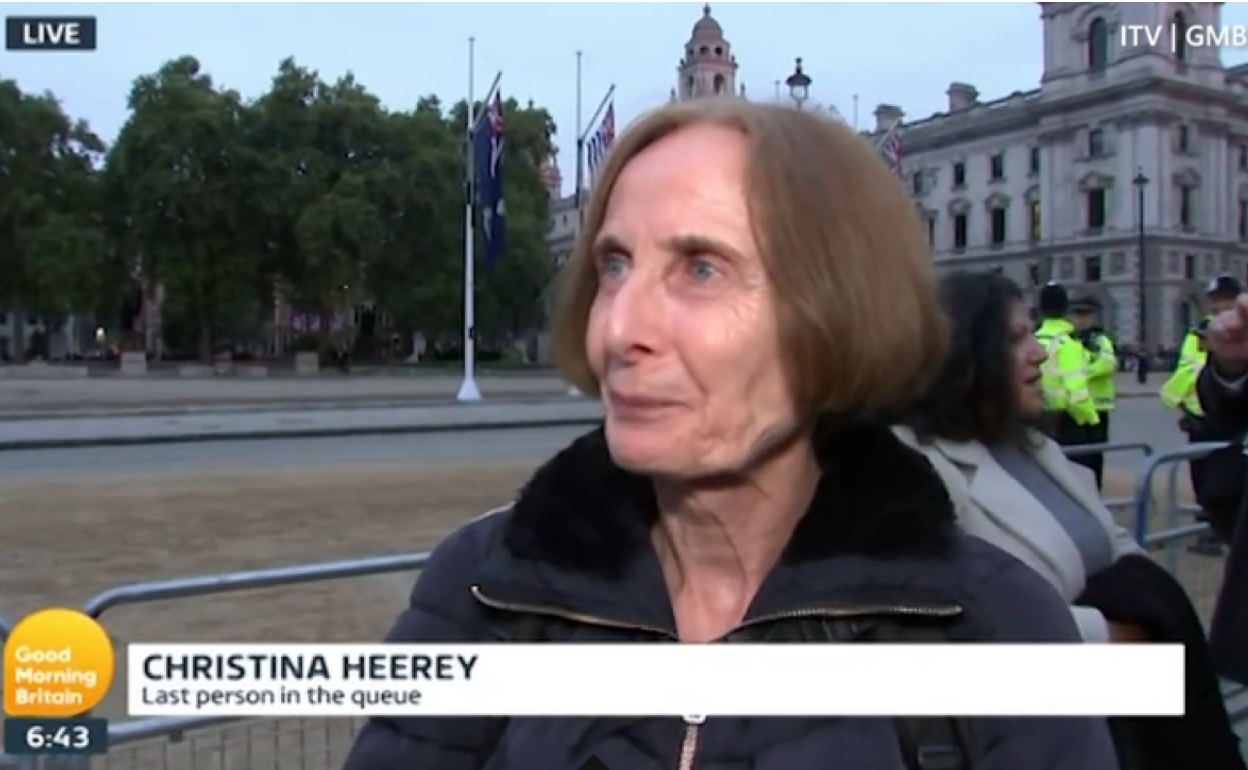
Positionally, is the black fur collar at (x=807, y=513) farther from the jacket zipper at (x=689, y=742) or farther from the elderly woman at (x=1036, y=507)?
the elderly woman at (x=1036, y=507)

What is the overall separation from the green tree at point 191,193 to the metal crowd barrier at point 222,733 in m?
34.2

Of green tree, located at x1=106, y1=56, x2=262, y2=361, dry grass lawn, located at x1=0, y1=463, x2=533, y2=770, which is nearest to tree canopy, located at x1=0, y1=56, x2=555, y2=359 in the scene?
green tree, located at x1=106, y1=56, x2=262, y2=361

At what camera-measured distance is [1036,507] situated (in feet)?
6.93

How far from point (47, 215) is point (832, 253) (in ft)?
99.7

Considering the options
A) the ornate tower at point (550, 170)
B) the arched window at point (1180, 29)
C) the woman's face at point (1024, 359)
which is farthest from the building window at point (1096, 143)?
the ornate tower at point (550, 170)

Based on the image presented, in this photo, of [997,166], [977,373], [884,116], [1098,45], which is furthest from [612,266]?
[997,166]

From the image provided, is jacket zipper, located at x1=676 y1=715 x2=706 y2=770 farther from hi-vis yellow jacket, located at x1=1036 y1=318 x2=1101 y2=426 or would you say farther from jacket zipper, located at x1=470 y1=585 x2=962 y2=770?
hi-vis yellow jacket, located at x1=1036 y1=318 x2=1101 y2=426

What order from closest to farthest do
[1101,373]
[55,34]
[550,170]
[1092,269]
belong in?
[55,34] < [1101,373] < [1092,269] < [550,170]

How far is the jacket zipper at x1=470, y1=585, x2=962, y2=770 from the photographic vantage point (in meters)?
1.15

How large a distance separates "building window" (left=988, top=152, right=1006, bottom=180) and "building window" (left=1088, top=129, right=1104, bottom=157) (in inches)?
55.8

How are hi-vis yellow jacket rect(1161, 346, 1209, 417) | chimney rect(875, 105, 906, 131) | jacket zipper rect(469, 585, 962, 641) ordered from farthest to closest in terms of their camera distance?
hi-vis yellow jacket rect(1161, 346, 1209, 417) → chimney rect(875, 105, 906, 131) → jacket zipper rect(469, 585, 962, 641)

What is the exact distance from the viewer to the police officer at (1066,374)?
7.59 metres

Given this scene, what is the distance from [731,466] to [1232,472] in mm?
1595

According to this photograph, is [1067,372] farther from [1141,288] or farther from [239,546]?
[1141,288]
